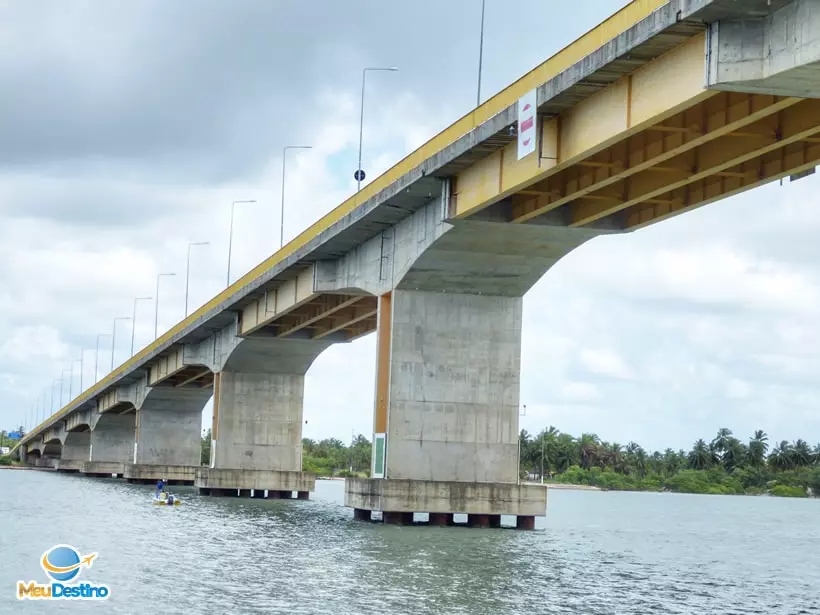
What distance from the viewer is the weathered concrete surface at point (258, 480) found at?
75.7 meters

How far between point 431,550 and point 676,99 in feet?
52.5

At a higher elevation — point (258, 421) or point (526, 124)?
point (526, 124)

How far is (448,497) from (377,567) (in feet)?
40.9

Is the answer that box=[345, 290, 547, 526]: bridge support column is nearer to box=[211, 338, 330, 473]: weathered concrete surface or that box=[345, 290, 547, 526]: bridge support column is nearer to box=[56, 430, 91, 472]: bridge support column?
box=[211, 338, 330, 473]: weathered concrete surface

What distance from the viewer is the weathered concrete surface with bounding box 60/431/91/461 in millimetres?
160125

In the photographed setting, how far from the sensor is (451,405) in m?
47.0

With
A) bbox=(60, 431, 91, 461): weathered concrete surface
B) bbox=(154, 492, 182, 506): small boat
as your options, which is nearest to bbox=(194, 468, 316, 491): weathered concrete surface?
bbox=(154, 492, 182, 506): small boat

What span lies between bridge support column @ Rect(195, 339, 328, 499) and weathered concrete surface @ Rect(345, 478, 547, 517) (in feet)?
99.6

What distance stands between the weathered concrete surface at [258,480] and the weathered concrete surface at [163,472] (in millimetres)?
23247

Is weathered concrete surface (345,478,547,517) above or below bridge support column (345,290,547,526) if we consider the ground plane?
below

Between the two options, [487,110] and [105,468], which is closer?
[487,110]

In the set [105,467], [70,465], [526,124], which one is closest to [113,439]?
[105,467]

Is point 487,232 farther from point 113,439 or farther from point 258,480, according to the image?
point 113,439

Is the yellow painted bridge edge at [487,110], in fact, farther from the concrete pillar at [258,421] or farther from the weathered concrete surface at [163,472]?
the weathered concrete surface at [163,472]
